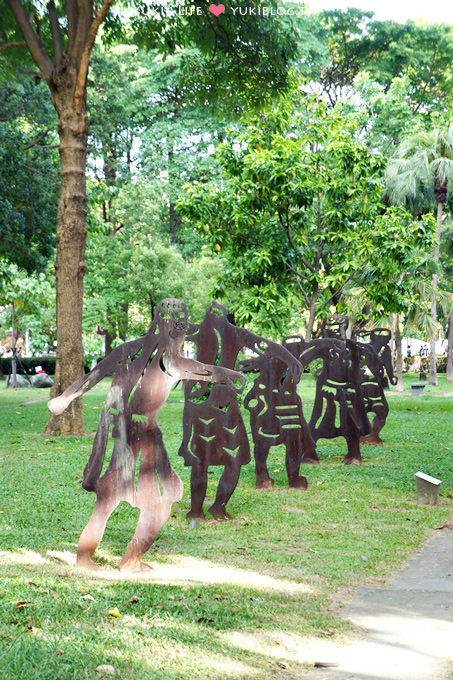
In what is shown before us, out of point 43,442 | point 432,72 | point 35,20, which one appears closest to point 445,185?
point 432,72

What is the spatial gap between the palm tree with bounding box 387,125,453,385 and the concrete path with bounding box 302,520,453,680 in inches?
921

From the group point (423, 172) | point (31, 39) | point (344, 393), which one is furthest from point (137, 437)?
point (423, 172)

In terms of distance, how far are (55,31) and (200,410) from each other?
9.78m

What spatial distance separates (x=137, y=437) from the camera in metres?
6.27

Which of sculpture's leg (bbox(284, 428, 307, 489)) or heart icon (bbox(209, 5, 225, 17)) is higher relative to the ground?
heart icon (bbox(209, 5, 225, 17))

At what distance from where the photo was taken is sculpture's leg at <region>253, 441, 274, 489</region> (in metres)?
10.1

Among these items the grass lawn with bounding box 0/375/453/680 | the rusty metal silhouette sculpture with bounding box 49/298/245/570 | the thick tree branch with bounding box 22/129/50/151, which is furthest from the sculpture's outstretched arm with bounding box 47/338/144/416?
the thick tree branch with bounding box 22/129/50/151

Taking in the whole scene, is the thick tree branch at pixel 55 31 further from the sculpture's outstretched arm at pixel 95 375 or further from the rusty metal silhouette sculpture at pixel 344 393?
the sculpture's outstretched arm at pixel 95 375

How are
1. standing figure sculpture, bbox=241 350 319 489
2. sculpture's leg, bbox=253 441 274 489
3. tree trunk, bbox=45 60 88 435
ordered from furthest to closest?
tree trunk, bbox=45 60 88 435 < sculpture's leg, bbox=253 441 274 489 < standing figure sculpture, bbox=241 350 319 489

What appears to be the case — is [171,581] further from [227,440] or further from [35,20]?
[35,20]

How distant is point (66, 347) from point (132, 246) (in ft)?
63.8

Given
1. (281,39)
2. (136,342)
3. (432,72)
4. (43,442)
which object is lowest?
(43,442)

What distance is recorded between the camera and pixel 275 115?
17.9 m

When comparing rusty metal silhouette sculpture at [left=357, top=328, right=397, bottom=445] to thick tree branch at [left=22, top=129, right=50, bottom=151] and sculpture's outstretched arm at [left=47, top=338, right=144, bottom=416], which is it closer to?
sculpture's outstretched arm at [left=47, top=338, right=144, bottom=416]
